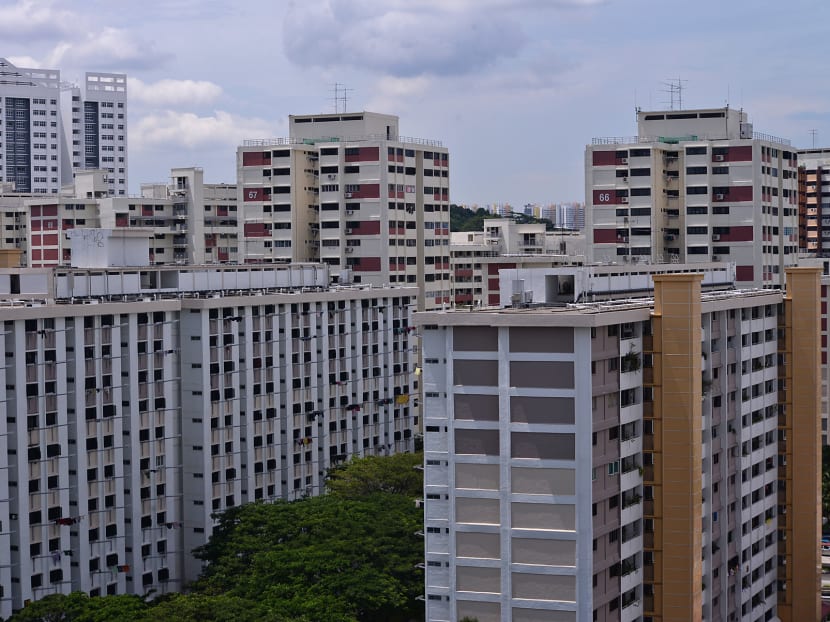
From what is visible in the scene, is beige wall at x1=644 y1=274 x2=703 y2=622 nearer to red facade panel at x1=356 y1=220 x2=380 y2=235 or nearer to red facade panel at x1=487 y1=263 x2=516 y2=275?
red facade panel at x1=356 y1=220 x2=380 y2=235

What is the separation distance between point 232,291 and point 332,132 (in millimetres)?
44378

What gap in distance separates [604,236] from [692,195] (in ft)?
32.1

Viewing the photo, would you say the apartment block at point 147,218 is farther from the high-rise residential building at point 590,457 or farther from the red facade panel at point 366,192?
the high-rise residential building at point 590,457

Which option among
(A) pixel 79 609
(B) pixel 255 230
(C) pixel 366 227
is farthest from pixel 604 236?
(A) pixel 79 609

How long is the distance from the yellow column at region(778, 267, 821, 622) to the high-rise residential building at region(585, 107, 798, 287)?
48737 mm

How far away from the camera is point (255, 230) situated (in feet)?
454

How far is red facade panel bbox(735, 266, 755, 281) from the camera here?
133250 millimetres

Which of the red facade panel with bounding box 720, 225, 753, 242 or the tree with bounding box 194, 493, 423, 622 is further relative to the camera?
the red facade panel with bounding box 720, 225, 753, 242

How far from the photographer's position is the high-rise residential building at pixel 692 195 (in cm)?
13262

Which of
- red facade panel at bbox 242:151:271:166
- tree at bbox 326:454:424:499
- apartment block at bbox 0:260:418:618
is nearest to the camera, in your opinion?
apartment block at bbox 0:260:418:618

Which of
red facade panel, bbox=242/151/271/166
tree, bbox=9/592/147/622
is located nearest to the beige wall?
tree, bbox=9/592/147/622

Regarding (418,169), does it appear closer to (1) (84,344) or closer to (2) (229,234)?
(2) (229,234)

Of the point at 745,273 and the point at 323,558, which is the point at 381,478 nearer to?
the point at 323,558

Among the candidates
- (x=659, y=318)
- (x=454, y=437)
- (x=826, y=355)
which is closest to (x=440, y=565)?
(x=454, y=437)
